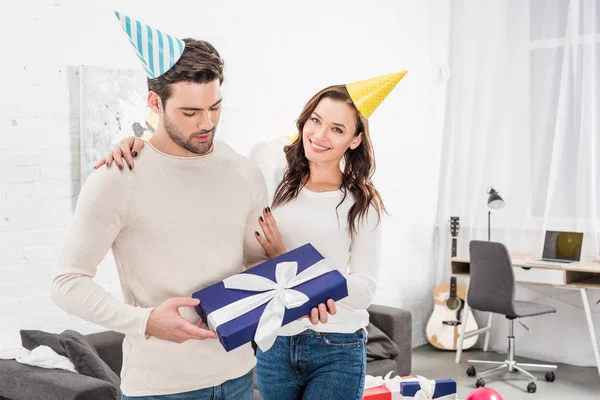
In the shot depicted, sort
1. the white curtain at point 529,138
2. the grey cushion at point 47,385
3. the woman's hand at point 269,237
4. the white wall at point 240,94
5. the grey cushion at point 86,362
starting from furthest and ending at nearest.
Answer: the white curtain at point 529,138 < the white wall at point 240,94 < the grey cushion at point 86,362 < the grey cushion at point 47,385 < the woman's hand at point 269,237

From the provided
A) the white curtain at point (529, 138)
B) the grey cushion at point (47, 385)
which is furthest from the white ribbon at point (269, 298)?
the white curtain at point (529, 138)

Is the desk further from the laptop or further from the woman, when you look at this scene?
the woman

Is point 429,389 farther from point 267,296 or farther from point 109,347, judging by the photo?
point 109,347

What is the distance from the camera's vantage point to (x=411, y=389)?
251cm

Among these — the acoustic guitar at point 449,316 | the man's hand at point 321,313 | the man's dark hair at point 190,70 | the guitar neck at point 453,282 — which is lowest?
the acoustic guitar at point 449,316

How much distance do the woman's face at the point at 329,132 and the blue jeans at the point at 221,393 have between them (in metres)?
0.73

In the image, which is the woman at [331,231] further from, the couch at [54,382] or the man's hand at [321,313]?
the couch at [54,382]

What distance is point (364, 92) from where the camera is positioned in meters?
2.05

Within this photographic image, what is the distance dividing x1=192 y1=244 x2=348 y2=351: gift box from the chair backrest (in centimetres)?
318

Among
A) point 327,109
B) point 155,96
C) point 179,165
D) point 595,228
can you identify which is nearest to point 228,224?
point 179,165

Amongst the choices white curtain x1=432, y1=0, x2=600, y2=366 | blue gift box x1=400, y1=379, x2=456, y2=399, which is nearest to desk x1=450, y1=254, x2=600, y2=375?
white curtain x1=432, y1=0, x2=600, y2=366

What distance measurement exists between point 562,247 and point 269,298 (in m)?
3.91

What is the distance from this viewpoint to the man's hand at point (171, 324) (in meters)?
1.37

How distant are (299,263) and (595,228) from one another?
3.97 metres
